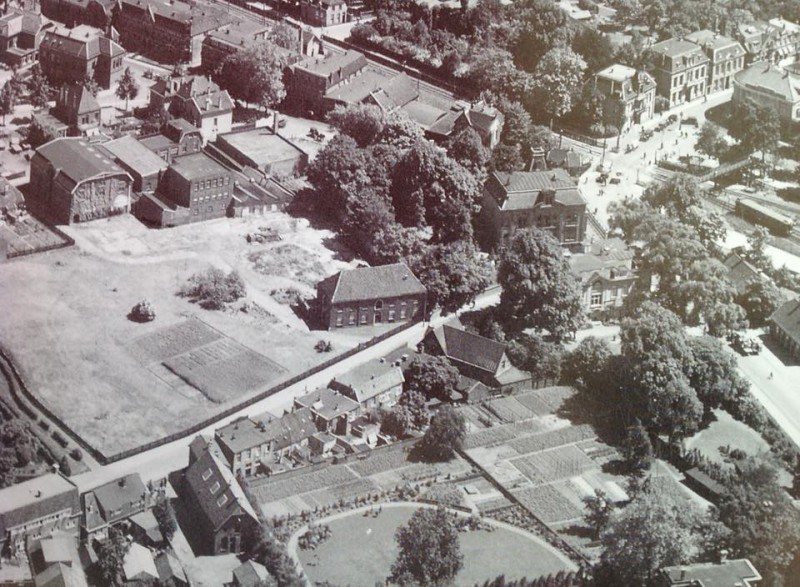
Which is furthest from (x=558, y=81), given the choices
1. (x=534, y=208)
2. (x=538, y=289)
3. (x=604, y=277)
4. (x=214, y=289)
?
(x=214, y=289)

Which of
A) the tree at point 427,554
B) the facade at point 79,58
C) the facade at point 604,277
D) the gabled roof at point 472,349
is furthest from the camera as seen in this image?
the facade at point 79,58

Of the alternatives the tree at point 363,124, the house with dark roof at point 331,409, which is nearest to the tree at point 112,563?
the house with dark roof at point 331,409

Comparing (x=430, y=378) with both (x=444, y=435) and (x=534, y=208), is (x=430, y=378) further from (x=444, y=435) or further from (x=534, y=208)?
(x=534, y=208)

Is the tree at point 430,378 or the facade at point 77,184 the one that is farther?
the facade at point 77,184

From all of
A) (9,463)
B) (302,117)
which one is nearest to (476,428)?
(9,463)

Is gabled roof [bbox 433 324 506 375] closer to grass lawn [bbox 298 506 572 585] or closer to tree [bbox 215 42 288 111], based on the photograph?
grass lawn [bbox 298 506 572 585]

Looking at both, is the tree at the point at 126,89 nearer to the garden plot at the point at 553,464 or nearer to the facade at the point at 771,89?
the garden plot at the point at 553,464

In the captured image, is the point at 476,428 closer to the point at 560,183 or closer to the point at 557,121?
the point at 560,183
